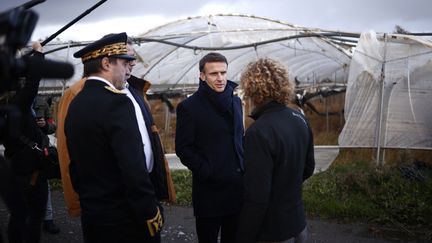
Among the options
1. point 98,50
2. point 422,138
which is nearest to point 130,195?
point 98,50

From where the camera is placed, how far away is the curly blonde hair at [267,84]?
2816 millimetres

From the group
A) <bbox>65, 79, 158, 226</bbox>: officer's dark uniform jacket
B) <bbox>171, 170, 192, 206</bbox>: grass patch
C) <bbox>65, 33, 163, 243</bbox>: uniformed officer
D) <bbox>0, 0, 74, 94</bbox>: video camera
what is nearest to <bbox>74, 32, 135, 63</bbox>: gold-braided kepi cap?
<bbox>65, 33, 163, 243</bbox>: uniformed officer

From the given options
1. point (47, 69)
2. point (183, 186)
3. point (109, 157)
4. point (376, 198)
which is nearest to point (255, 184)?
point (109, 157)

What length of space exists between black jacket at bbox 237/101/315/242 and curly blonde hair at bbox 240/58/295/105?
6cm

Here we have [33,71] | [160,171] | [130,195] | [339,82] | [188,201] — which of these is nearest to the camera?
[33,71]

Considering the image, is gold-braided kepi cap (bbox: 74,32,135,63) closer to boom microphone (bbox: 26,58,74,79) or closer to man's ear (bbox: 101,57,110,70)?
man's ear (bbox: 101,57,110,70)

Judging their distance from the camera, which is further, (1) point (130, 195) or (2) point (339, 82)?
(2) point (339, 82)

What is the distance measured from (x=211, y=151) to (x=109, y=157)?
110 centimetres

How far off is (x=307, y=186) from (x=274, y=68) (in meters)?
4.24

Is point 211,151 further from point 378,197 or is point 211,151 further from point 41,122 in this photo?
point 378,197

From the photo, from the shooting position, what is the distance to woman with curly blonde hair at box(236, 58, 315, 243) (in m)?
2.62

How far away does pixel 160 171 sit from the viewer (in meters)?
3.01

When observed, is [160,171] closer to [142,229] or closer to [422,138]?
[142,229]

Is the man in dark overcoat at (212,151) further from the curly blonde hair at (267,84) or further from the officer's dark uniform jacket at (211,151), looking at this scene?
the curly blonde hair at (267,84)
